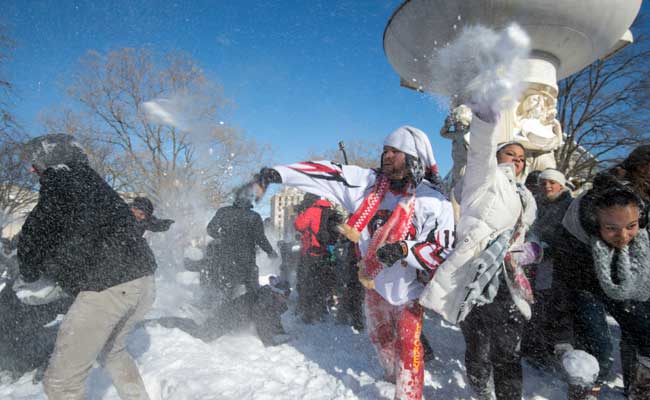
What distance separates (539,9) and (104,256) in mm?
5341

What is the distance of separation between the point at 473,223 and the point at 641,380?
56.9 inches

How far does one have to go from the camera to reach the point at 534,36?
4750 mm

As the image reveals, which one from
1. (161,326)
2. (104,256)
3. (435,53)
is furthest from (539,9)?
(161,326)

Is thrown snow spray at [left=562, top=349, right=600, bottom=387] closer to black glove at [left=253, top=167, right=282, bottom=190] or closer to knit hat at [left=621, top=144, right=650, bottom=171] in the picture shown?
knit hat at [left=621, top=144, right=650, bottom=171]

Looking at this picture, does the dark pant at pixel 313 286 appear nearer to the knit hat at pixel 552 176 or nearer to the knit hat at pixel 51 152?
the knit hat at pixel 552 176

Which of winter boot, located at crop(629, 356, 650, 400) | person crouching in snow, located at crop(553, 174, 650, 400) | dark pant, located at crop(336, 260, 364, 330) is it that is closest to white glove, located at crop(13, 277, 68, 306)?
dark pant, located at crop(336, 260, 364, 330)

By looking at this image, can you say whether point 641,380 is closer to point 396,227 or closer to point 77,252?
point 396,227

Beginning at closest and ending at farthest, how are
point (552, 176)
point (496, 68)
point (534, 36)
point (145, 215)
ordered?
point (496, 68) < point (552, 176) < point (145, 215) < point (534, 36)

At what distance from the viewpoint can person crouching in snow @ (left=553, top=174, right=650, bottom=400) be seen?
1.97m

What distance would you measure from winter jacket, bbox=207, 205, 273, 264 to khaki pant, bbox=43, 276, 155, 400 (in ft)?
6.64

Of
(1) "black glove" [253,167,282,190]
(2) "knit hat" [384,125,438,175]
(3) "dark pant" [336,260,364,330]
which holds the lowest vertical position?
(3) "dark pant" [336,260,364,330]

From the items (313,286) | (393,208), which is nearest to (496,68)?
(393,208)

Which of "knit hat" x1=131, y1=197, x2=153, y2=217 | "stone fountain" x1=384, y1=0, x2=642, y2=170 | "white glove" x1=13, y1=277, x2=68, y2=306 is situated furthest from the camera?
"knit hat" x1=131, y1=197, x2=153, y2=217

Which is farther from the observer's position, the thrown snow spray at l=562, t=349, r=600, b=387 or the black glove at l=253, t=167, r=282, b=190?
the black glove at l=253, t=167, r=282, b=190
